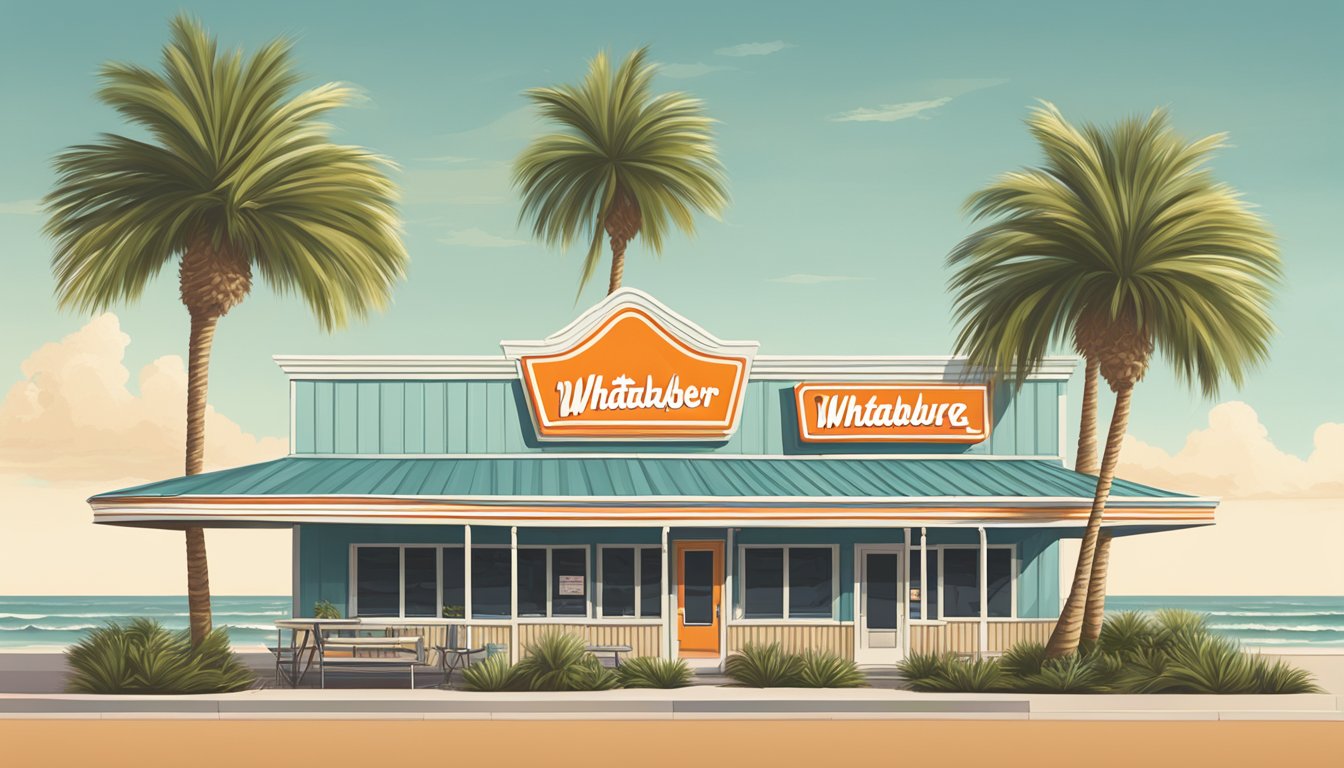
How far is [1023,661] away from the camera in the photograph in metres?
26.0

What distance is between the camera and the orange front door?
29.8m

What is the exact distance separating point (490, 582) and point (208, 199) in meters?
9.05

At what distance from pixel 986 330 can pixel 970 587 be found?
20.5 feet

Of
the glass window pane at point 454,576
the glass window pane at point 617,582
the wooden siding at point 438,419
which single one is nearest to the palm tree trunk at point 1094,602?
the wooden siding at point 438,419

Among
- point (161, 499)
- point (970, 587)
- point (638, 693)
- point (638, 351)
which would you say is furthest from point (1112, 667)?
point (161, 499)

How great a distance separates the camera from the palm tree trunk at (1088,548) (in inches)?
1050

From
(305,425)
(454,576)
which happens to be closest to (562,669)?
(454,576)

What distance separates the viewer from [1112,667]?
2520 centimetres

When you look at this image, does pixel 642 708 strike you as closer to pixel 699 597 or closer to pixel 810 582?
pixel 699 597

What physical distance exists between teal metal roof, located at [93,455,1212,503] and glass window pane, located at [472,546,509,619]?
1.75 m

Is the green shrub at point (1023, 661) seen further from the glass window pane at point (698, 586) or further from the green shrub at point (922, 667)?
the glass window pane at point (698, 586)

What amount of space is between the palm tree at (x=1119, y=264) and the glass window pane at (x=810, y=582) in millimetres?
4945

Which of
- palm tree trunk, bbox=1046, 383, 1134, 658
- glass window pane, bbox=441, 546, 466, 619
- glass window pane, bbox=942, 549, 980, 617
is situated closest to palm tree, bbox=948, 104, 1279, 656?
palm tree trunk, bbox=1046, 383, 1134, 658

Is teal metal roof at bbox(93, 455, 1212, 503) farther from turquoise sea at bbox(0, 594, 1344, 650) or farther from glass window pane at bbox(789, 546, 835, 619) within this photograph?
turquoise sea at bbox(0, 594, 1344, 650)
